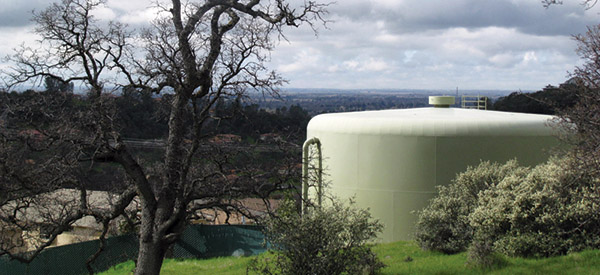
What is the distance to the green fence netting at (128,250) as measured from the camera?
63.1 feet

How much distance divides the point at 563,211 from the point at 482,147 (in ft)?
17.1

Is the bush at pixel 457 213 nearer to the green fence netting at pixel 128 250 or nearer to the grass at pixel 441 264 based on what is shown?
the grass at pixel 441 264

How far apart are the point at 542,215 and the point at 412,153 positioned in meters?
5.55

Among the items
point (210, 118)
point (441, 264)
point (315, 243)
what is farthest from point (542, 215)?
point (210, 118)

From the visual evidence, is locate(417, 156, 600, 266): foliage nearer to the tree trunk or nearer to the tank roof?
the tank roof

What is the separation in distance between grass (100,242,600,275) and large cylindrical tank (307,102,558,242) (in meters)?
1.48

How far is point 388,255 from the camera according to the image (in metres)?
16.8

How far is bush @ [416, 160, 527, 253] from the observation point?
16.3 metres

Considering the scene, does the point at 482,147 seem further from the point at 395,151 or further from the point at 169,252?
the point at 169,252

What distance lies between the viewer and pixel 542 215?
47.4 feet

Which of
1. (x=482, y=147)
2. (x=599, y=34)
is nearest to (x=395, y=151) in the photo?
(x=482, y=147)

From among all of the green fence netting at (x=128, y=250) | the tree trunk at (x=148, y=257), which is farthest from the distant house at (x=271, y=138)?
the green fence netting at (x=128, y=250)

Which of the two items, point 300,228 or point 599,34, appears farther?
point 599,34

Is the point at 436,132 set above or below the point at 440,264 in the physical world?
above
